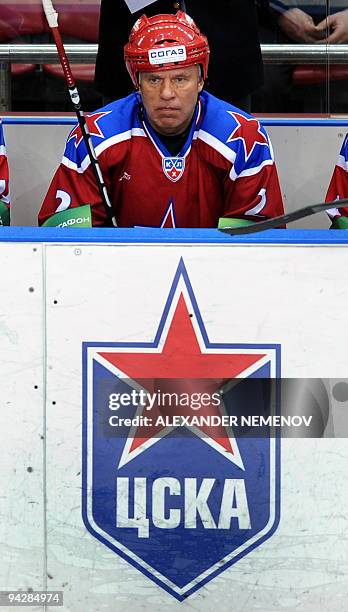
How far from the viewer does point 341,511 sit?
2172mm

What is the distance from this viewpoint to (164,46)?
272 centimetres

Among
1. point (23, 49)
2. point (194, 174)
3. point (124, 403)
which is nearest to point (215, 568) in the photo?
point (124, 403)

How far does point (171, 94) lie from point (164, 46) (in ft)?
0.37

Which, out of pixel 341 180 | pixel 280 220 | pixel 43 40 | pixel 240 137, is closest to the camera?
pixel 280 220

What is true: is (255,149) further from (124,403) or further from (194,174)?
→ (124,403)

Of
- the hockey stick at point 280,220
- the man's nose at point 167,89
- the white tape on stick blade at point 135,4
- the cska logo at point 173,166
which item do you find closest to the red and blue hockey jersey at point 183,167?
the cska logo at point 173,166

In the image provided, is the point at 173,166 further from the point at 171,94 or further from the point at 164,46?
the point at 164,46

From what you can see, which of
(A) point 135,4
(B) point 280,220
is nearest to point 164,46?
(A) point 135,4

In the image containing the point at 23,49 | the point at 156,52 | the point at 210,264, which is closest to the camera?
the point at 210,264

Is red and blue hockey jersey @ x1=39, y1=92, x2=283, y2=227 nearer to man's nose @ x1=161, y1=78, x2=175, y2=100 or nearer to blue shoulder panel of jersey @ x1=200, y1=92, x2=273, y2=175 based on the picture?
blue shoulder panel of jersey @ x1=200, y1=92, x2=273, y2=175

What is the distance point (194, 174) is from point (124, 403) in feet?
2.95

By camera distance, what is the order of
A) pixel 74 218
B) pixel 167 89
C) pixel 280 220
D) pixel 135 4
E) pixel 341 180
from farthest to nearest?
pixel 135 4, pixel 341 180, pixel 167 89, pixel 74 218, pixel 280 220

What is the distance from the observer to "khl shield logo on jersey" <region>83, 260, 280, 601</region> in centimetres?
215

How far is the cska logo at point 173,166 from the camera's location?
287 cm
